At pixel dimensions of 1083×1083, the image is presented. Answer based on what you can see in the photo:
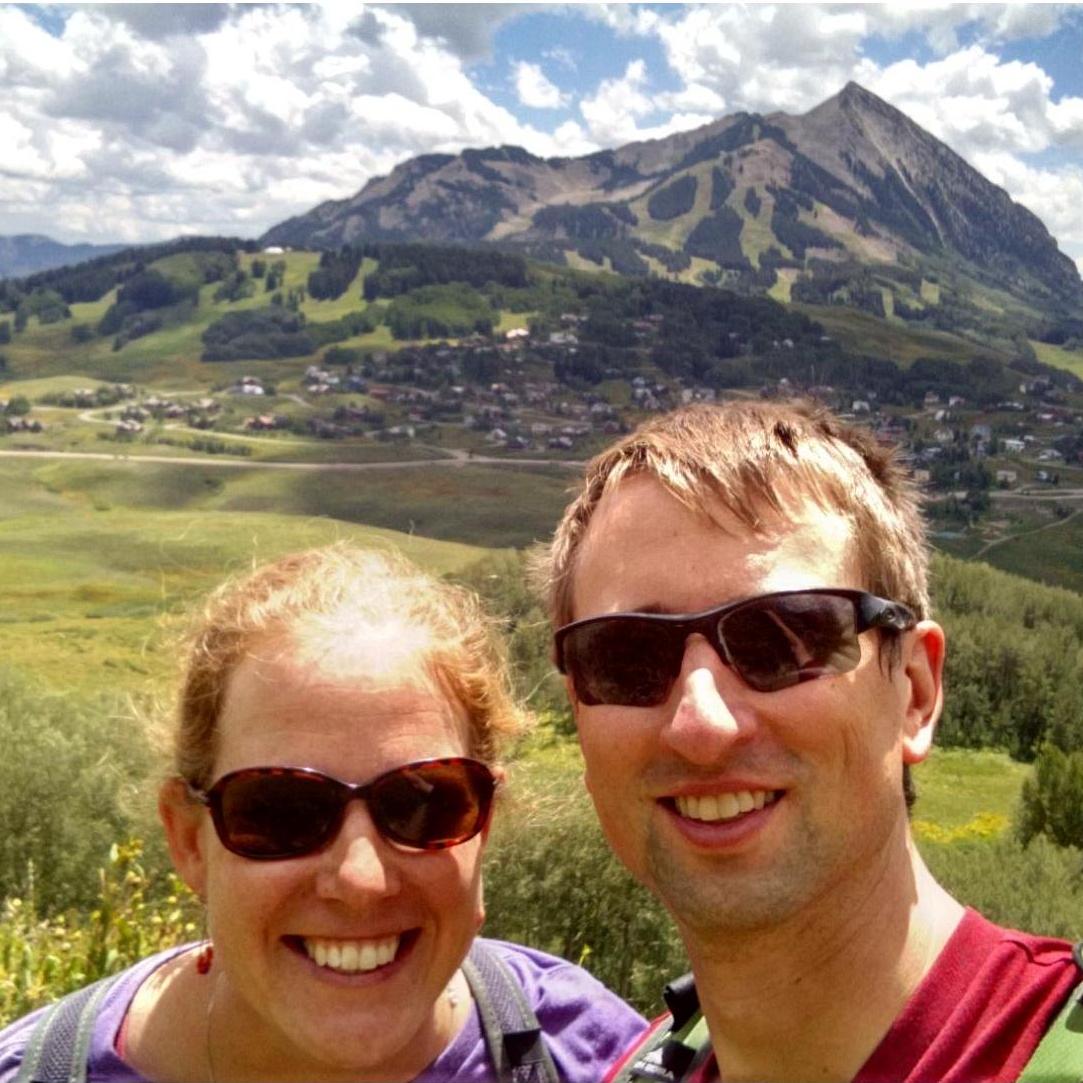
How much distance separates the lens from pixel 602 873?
30.2m

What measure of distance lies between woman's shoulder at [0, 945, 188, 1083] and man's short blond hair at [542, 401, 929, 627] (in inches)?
67.4

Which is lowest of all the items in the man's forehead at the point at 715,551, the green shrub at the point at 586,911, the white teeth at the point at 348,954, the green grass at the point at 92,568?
the green grass at the point at 92,568

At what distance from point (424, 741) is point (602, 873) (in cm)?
2817

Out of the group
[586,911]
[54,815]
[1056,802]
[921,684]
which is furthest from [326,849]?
[1056,802]

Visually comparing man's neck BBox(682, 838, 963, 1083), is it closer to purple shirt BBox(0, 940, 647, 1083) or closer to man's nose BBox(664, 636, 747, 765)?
man's nose BBox(664, 636, 747, 765)

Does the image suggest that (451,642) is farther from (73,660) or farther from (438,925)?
(73,660)

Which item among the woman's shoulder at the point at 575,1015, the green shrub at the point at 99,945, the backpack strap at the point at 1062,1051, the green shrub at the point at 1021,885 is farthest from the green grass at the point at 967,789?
the backpack strap at the point at 1062,1051

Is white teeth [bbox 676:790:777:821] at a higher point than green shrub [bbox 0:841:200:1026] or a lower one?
higher

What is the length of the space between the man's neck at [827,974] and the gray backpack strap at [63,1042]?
1.68 meters

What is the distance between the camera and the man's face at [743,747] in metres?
2.87

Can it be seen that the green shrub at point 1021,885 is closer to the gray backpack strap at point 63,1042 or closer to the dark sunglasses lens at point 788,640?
the dark sunglasses lens at point 788,640

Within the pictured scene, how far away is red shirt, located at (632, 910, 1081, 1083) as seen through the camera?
2.51m

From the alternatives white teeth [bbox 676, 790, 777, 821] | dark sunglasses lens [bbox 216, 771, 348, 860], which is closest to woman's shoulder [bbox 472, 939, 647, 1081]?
dark sunglasses lens [bbox 216, 771, 348, 860]

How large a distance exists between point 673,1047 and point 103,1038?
1577 millimetres
